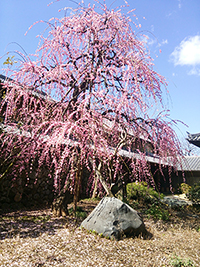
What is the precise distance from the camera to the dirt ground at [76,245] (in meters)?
3.07

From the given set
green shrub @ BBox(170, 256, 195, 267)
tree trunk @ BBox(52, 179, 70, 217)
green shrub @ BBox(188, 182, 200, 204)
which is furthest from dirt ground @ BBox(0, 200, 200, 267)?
green shrub @ BBox(188, 182, 200, 204)

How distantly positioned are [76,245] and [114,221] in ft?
2.70

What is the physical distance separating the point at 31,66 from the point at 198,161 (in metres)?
16.1

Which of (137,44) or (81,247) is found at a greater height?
(137,44)

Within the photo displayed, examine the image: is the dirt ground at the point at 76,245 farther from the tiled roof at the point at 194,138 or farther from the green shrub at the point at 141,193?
the tiled roof at the point at 194,138

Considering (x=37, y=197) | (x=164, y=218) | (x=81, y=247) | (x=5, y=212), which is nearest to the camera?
(x=81, y=247)

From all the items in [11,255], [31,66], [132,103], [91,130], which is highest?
[31,66]

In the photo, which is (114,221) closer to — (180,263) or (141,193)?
(180,263)

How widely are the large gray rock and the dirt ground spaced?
0.45ft

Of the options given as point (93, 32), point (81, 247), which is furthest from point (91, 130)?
point (93, 32)

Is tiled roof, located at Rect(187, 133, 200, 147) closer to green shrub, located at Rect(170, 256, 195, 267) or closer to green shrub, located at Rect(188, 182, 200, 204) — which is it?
green shrub, located at Rect(188, 182, 200, 204)

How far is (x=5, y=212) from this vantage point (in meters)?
5.42

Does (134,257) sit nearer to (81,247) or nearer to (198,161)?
(81,247)

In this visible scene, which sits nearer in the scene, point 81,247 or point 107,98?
point 81,247
